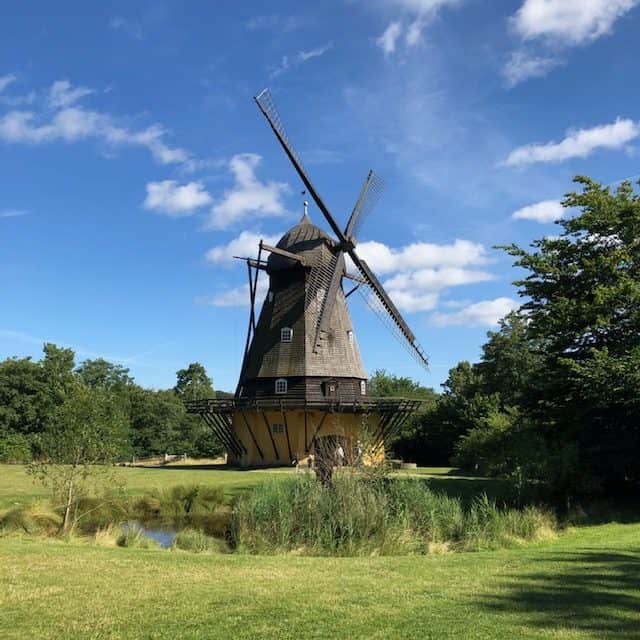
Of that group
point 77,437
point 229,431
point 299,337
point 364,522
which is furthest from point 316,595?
point 229,431

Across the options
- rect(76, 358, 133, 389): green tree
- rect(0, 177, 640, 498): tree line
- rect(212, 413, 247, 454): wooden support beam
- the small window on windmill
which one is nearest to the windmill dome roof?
the small window on windmill

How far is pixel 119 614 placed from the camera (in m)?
5.35

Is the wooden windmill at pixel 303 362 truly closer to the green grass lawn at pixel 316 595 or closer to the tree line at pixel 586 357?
the tree line at pixel 586 357

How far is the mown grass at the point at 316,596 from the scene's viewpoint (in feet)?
16.2

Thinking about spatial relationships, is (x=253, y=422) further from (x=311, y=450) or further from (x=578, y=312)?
(x=578, y=312)

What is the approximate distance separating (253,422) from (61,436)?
16.3m

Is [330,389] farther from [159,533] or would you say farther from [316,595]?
[316,595]

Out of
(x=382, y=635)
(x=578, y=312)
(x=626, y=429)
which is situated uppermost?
(x=578, y=312)

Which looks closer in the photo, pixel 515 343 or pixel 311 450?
pixel 311 450

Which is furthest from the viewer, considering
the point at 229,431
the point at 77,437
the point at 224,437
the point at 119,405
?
the point at 224,437

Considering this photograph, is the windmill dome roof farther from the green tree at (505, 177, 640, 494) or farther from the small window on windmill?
the green tree at (505, 177, 640, 494)

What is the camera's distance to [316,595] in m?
5.99

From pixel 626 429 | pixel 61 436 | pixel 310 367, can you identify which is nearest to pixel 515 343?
pixel 310 367

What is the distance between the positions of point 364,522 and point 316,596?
17.2 ft
